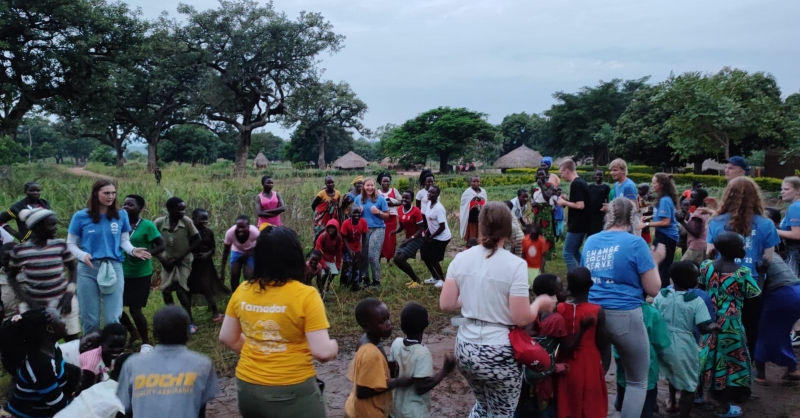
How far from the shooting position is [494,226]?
2.82 metres

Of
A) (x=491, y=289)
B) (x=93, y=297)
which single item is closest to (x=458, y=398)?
(x=491, y=289)

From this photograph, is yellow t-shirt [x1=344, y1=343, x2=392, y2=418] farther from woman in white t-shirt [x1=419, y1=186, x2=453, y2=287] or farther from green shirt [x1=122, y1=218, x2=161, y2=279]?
woman in white t-shirt [x1=419, y1=186, x2=453, y2=287]

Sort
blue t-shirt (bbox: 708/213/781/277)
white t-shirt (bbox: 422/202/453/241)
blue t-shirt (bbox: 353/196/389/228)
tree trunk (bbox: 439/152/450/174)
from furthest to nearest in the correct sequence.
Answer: tree trunk (bbox: 439/152/450/174), blue t-shirt (bbox: 353/196/389/228), white t-shirt (bbox: 422/202/453/241), blue t-shirt (bbox: 708/213/781/277)

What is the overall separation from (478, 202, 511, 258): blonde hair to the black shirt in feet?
13.3

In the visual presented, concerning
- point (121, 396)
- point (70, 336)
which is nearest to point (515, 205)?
point (70, 336)

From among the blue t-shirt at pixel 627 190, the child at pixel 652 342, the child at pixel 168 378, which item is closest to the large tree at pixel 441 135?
the blue t-shirt at pixel 627 190

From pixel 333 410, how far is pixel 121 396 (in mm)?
1886

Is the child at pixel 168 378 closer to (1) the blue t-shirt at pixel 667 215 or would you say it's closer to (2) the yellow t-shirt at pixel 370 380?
(2) the yellow t-shirt at pixel 370 380

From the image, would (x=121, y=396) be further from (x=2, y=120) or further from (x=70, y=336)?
(x=2, y=120)

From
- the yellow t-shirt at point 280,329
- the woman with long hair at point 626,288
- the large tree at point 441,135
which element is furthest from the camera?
the large tree at point 441,135

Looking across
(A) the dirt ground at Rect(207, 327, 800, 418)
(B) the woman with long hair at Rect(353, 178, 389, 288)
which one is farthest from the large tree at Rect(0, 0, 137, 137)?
(A) the dirt ground at Rect(207, 327, 800, 418)

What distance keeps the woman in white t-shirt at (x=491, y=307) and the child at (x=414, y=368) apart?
0.16m

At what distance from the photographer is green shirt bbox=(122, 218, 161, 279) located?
5.01 m

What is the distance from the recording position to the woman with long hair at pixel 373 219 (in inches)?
287
